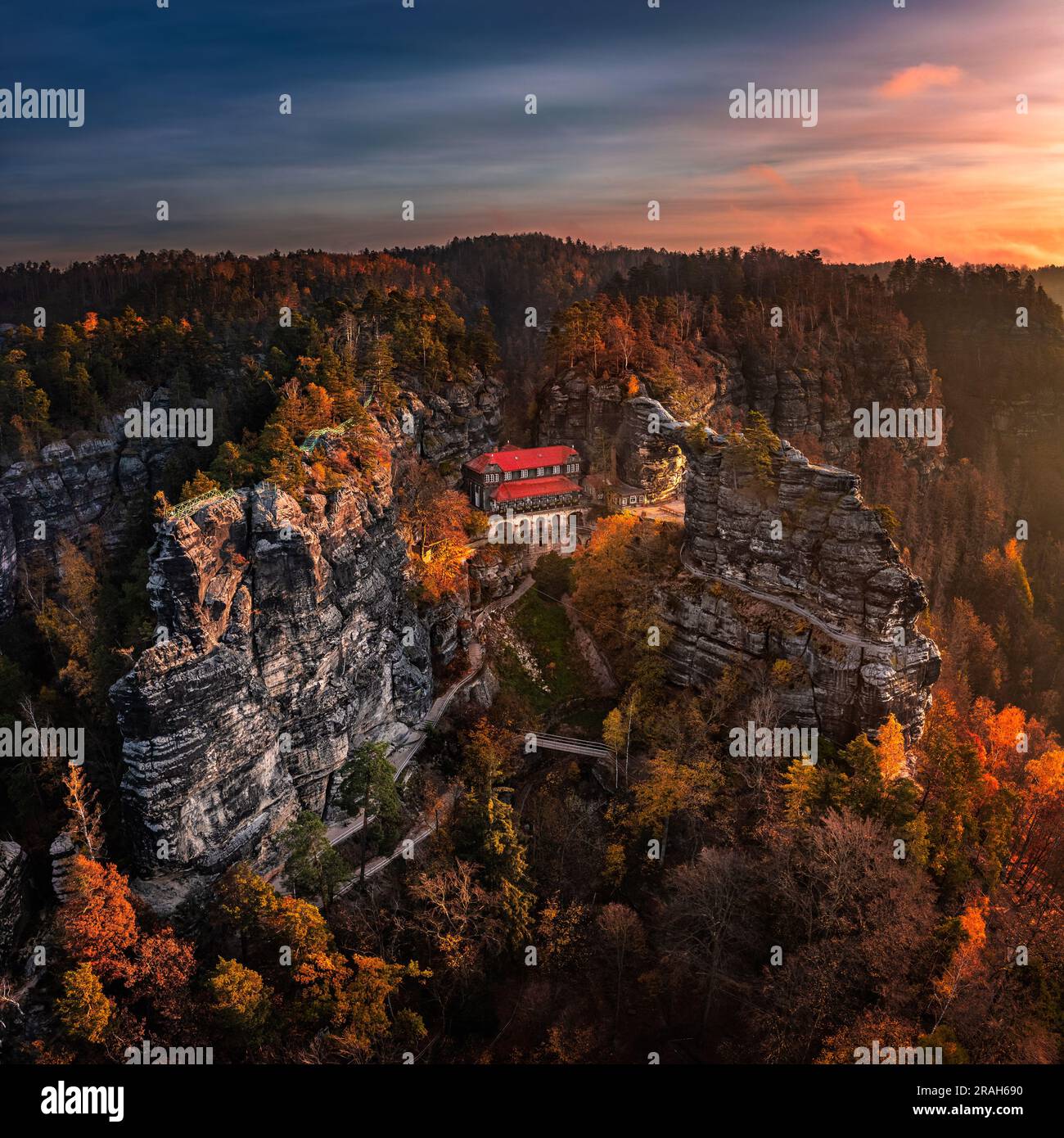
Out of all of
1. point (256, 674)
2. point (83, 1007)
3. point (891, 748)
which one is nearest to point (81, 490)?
point (256, 674)

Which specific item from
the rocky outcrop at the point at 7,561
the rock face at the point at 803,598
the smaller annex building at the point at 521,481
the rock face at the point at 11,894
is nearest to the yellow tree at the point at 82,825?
the rock face at the point at 11,894

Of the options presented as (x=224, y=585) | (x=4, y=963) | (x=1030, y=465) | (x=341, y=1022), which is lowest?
(x=341, y=1022)

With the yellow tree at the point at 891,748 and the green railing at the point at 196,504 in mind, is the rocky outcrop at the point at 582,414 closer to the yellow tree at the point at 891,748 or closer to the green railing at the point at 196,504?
the yellow tree at the point at 891,748

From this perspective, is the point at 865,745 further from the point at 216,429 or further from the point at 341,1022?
the point at 216,429

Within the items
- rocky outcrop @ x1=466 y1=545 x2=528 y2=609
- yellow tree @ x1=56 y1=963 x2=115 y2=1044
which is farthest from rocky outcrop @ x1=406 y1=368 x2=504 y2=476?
yellow tree @ x1=56 y1=963 x2=115 y2=1044

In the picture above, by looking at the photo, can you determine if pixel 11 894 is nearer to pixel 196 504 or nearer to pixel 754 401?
pixel 196 504

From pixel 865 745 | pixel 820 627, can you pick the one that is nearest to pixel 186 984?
pixel 865 745
